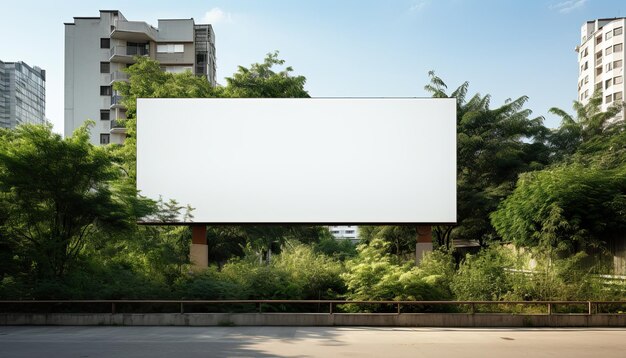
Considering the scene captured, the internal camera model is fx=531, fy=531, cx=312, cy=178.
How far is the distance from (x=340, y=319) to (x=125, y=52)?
50.4 meters

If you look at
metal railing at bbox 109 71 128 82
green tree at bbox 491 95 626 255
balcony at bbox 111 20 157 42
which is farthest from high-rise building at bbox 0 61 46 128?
green tree at bbox 491 95 626 255

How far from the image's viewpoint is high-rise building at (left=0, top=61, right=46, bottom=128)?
447ft

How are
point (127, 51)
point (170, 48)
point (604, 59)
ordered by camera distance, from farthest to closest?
1. point (604, 59)
2. point (170, 48)
3. point (127, 51)

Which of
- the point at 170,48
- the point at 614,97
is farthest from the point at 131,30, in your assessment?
the point at 614,97

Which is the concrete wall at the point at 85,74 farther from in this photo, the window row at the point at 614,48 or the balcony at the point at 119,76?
the window row at the point at 614,48

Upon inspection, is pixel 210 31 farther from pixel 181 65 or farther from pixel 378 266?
pixel 378 266

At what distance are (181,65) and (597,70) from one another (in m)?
57.8

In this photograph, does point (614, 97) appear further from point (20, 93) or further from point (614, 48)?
point (20, 93)

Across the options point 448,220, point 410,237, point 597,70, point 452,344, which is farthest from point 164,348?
point 597,70

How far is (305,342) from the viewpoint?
43.0 feet

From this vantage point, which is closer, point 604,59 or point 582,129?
point 582,129

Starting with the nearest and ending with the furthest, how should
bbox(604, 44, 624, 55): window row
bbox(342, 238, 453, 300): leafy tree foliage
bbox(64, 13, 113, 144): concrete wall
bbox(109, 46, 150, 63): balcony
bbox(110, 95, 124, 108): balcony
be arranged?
bbox(342, 238, 453, 300): leafy tree foliage
bbox(110, 95, 124, 108): balcony
bbox(109, 46, 150, 63): balcony
bbox(64, 13, 113, 144): concrete wall
bbox(604, 44, 624, 55): window row

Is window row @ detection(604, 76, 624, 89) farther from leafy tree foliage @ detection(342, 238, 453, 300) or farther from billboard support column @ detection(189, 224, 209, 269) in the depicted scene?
billboard support column @ detection(189, 224, 209, 269)

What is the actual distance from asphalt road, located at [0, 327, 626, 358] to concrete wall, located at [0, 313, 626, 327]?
1.60ft
